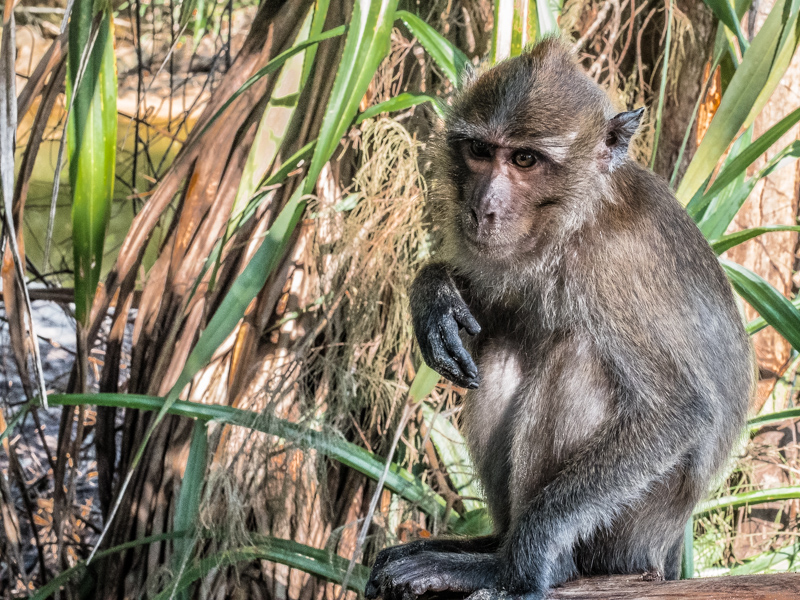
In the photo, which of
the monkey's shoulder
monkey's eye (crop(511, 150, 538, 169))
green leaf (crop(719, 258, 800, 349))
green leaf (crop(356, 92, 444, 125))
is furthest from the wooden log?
green leaf (crop(356, 92, 444, 125))

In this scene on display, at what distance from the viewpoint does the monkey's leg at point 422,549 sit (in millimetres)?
2275

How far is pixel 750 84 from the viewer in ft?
8.23

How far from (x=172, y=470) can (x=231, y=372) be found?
0.47 metres

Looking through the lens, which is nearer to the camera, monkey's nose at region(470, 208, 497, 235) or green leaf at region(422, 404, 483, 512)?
monkey's nose at region(470, 208, 497, 235)

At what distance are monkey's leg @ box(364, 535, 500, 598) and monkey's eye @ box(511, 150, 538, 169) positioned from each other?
3.72 feet

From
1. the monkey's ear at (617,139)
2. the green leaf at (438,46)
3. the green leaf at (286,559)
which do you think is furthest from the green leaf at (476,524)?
the green leaf at (438,46)

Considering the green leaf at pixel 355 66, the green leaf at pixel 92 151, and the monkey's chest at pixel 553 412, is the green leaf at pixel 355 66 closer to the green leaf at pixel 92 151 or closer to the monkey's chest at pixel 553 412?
the green leaf at pixel 92 151

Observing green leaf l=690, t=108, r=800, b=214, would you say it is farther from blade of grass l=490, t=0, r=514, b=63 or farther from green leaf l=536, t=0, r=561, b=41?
blade of grass l=490, t=0, r=514, b=63

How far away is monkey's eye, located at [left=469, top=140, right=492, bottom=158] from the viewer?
226cm

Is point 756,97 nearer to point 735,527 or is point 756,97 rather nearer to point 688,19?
point 688,19

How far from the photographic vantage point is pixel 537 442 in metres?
2.28

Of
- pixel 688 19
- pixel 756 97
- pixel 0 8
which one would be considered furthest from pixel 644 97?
pixel 0 8

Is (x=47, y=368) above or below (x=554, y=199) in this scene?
below

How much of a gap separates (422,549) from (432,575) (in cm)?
25
